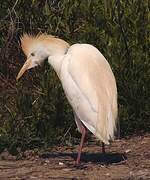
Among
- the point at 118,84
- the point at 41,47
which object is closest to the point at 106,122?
the point at 41,47

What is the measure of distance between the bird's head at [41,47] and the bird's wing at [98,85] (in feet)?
0.98

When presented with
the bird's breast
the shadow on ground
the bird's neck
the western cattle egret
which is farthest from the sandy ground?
the bird's neck

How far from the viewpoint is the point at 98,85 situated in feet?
20.5

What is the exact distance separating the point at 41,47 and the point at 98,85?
3.03 feet

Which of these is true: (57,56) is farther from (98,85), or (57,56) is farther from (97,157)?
(97,157)

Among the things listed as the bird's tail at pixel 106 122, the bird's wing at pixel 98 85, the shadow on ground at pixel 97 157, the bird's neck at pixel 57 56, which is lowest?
the shadow on ground at pixel 97 157

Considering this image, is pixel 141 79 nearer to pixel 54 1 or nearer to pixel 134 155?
pixel 134 155

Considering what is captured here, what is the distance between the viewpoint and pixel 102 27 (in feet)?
26.7

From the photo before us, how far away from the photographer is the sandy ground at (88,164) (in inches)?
231

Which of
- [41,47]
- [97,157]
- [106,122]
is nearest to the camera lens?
Result: [106,122]

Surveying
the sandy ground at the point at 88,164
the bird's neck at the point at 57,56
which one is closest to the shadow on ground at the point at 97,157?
the sandy ground at the point at 88,164

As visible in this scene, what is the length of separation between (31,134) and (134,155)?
1285 mm

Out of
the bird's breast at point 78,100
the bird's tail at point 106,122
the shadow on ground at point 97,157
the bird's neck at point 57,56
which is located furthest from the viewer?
the bird's neck at point 57,56

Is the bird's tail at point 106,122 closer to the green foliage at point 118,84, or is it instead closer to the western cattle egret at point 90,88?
the western cattle egret at point 90,88
